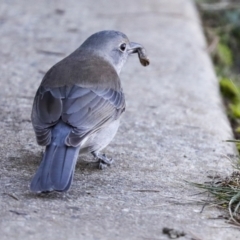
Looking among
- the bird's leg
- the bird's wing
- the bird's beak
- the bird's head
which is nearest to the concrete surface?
the bird's leg

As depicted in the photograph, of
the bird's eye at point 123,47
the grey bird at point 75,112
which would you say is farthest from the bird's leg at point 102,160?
the bird's eye at point 123,47

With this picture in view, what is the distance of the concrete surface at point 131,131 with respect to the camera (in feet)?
12.5

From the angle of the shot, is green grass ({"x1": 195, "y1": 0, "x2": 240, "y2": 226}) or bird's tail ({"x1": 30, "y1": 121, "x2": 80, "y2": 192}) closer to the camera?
bird's tail ({"x1": 30, "y1": 121, "x2": 80, "y2": 192})

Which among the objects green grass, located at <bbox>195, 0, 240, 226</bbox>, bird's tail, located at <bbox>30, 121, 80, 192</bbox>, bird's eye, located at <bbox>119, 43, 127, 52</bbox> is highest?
bird's tail, located at <bbox>30, 121, 80, 192</bbox>

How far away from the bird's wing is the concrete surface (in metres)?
0.30

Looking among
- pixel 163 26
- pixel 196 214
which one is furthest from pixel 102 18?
pixel 196 214

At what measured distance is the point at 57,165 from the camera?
A: 411 cm

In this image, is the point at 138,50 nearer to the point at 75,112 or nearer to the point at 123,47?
the point at 123,47

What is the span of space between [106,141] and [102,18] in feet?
13.9

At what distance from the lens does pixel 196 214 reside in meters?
4.00

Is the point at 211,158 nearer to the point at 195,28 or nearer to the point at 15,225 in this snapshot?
the point at 15,225

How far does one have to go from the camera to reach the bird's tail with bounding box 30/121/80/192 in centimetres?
398

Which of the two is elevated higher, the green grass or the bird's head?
the bird's head

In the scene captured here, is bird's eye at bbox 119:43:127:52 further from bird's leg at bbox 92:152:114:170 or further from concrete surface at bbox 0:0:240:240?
bird's leg at bbox 92:152:114:170
